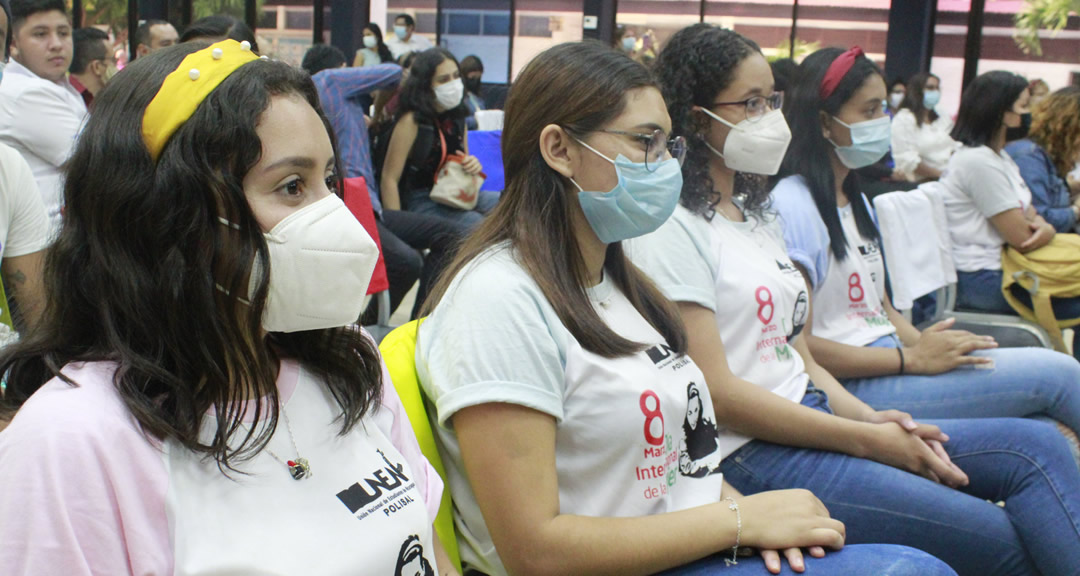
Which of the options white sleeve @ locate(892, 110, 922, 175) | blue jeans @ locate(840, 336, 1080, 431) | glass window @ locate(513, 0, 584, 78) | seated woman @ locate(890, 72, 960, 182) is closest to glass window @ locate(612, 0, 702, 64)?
glass window @ locate(513, 0, 584, 78)

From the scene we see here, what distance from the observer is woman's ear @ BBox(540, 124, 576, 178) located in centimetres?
158

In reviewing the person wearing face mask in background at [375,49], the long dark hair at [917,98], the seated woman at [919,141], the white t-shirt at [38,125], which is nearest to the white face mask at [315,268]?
the white t-shirt at [38,125]

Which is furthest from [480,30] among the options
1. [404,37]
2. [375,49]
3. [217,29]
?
[217,29]

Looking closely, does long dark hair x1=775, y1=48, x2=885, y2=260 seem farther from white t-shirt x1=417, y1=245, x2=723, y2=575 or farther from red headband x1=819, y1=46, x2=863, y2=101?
white t-shirt x1=417, y1=245, x2=723, y2=575

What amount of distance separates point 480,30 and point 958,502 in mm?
12118

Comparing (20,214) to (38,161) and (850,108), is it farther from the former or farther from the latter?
(850,108)

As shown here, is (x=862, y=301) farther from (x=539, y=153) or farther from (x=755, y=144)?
(x=539, y=153)

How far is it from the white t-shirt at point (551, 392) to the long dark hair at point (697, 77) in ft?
2.57

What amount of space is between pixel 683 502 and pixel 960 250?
2829 mm

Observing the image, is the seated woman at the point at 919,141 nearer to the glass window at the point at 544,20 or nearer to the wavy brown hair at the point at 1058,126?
the wavy brown hair at the point at 1058,126

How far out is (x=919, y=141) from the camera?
811 centimetres

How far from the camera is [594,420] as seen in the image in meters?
1.40

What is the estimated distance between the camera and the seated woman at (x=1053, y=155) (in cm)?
414

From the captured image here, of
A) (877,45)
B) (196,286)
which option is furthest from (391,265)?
(877,45)
